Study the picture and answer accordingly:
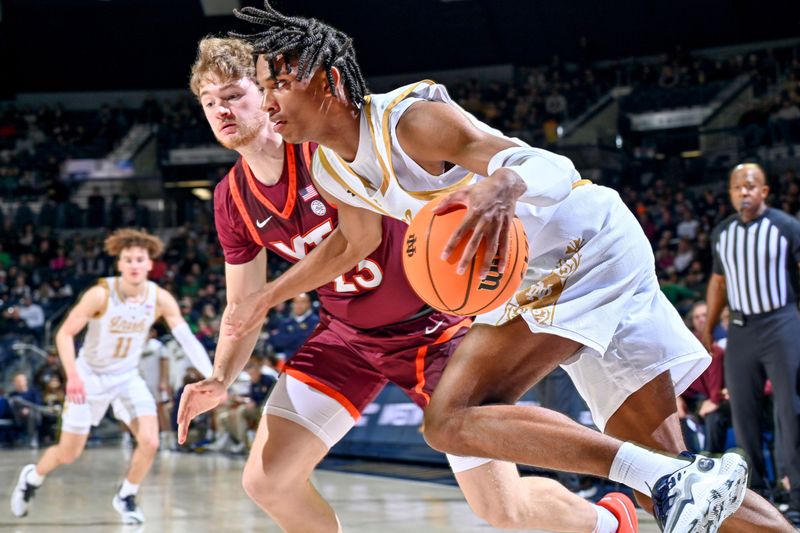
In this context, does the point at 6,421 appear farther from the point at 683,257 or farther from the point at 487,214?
the point at 487,214

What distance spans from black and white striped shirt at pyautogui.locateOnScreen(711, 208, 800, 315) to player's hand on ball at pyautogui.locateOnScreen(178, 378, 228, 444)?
3601 millimetres

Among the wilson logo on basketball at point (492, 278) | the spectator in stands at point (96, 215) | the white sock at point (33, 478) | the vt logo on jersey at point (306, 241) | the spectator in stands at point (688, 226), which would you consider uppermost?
the wilson logo on basketball at point (492, 278)

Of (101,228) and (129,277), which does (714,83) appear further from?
(129,277)

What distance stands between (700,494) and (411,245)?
965mm

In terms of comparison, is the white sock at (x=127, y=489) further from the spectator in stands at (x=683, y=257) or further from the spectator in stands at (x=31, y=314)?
the spectator in stands at (x=31, y=314)

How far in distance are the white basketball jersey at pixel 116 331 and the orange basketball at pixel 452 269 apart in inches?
214

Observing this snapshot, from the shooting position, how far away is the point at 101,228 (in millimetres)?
22188

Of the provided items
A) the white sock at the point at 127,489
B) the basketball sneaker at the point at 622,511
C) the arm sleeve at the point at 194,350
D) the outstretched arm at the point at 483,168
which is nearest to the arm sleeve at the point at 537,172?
the outstretched arm at the point at 483,168

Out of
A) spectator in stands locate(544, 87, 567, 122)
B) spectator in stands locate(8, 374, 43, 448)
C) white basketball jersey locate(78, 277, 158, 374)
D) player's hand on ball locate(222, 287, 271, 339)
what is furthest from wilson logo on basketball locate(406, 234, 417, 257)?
spectator in stands locate(544, 87, 567, 122)

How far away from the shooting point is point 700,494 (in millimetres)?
2449

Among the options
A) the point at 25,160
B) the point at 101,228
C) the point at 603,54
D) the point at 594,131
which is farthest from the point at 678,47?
the point at 25,160

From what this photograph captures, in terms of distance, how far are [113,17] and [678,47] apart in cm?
1479

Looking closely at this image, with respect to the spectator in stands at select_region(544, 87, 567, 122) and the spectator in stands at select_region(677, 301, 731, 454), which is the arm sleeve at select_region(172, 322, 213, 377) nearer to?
the spectator in stands at select_region(677, 301, 731, 454)

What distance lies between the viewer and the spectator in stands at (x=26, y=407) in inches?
530
